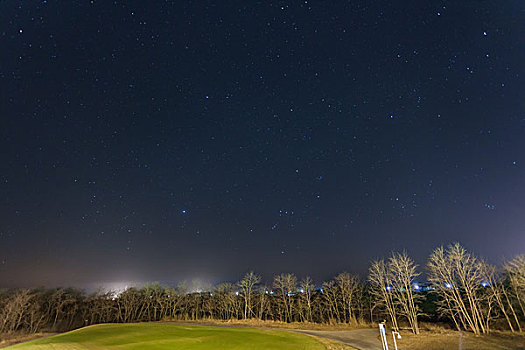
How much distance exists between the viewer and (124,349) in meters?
22.2

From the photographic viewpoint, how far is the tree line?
32.3 m

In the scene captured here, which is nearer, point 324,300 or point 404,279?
point 404,279

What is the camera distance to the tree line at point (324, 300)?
32344 mm

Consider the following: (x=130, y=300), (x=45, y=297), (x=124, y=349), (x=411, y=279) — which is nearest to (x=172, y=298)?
(x=130, y=300)

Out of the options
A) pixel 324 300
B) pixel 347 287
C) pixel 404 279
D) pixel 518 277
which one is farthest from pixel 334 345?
pixel 324 300

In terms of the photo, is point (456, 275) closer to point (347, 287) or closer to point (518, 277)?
point (518, 277)

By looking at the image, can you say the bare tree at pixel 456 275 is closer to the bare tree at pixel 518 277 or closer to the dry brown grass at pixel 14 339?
→ the bare tree at pixel 518 277

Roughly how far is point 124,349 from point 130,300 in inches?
2343

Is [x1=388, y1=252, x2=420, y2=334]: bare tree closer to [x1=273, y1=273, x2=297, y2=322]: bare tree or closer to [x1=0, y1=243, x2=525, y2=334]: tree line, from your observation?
[x1=0, y1=243, x2=525, y2=334]: tree line

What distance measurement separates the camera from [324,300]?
63.3 m

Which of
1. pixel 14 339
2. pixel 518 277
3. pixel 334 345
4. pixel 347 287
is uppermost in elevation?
pixel 347 287

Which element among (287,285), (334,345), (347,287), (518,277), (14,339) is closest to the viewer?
(334,345)

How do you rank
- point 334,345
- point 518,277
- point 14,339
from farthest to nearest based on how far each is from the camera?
1. point 14,339
2. point 518,277
3. point 334,345

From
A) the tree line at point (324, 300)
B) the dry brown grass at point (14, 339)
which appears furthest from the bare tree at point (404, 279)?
the dry brown grass at point (14, 339)
